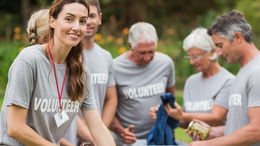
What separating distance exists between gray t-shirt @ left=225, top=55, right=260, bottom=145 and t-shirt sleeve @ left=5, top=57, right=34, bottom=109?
68.3 inches

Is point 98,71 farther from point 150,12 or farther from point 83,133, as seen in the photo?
point 150,12

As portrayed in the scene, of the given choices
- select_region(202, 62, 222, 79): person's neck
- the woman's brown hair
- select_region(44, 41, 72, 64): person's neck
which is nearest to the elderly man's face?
select_region(202, 62, 222, 79): person's neck

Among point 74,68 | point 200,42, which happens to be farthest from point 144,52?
point 74,68

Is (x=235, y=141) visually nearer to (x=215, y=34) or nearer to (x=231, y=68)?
(x=215, y=34)

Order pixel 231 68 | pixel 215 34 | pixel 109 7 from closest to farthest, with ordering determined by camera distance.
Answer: pixel 215 34 → pixel 231 68 → pixel 109 7

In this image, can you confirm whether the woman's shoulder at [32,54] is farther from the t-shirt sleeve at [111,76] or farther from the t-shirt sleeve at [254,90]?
the t-shirt sleeve at [254,90]

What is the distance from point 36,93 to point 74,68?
0.33 meters

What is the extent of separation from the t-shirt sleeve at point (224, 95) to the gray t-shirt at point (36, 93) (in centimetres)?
167

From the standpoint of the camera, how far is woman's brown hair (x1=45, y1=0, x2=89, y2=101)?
8.45ft

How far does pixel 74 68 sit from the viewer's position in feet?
8.79

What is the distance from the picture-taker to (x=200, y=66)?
404cm

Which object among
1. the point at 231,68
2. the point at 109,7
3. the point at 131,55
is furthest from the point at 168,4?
the point at 131,55

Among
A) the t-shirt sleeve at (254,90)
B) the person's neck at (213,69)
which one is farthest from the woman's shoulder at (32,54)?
the person's neck at (213,69)

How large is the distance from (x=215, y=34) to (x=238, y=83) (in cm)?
52
